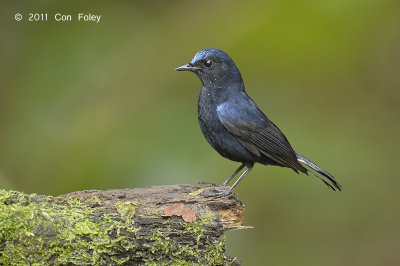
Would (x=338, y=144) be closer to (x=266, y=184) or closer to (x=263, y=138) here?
(x=266, y=184)

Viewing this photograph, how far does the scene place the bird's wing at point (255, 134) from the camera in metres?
4.72

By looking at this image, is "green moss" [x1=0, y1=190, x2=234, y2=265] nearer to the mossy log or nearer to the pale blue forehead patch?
Answer: the mossy log

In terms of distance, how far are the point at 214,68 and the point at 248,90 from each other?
1358 millimetres

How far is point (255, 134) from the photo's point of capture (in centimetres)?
478

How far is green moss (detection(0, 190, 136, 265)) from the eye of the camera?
301cm

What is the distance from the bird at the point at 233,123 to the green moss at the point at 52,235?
1.62 m

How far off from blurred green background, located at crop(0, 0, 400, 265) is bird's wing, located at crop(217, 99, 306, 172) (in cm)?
96

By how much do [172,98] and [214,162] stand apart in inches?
32.6

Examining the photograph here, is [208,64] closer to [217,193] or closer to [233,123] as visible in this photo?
[233,123]

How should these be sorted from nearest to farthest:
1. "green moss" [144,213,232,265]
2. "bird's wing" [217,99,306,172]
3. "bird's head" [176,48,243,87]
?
"green moss" [144,213,232,265], "bird's wing" [217,99,306,172], "bird's head" [176,48,243,87]

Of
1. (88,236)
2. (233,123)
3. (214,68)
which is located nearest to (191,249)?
(88,236)

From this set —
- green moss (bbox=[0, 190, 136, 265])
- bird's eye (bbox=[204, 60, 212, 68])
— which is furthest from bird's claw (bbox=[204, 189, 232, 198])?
bird's eye (bbox=[204, 60, 212, 68])

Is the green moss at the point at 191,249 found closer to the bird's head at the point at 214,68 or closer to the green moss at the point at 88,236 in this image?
the green moss at the point at 88,236

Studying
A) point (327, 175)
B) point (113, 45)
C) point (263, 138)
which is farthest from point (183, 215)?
point (113, 45)
